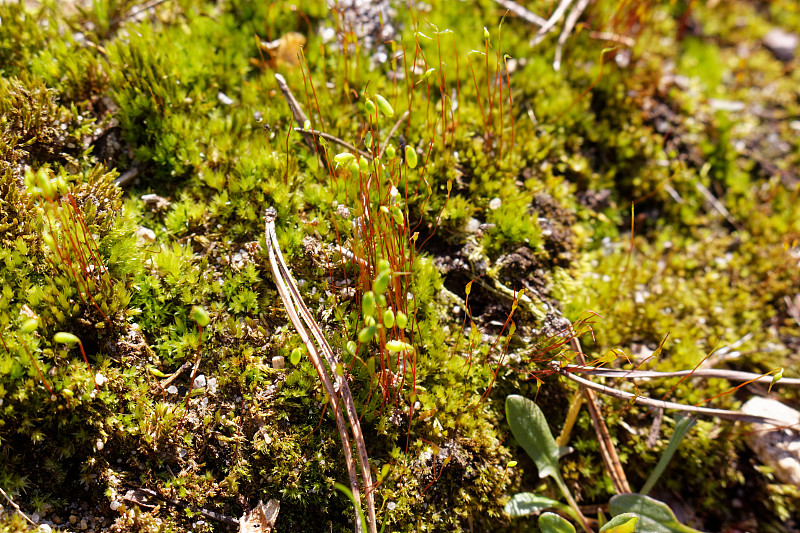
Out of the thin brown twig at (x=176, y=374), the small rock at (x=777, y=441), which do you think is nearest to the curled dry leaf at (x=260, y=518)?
the thin brown twig at (x=176, y=374)

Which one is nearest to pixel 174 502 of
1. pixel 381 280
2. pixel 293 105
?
pixel 381 280

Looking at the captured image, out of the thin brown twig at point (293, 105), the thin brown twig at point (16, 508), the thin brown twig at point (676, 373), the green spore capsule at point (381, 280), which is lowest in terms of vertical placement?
the thin brown twig at point (16, 508)

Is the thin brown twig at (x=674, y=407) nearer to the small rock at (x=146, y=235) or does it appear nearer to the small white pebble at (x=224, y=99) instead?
the small rock at (x=146, y=235)

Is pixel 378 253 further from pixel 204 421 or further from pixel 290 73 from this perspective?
pixel 290 73

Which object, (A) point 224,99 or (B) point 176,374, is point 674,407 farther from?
(A) point 224,99

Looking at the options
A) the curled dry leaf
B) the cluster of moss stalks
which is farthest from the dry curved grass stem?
the curled dry leaf

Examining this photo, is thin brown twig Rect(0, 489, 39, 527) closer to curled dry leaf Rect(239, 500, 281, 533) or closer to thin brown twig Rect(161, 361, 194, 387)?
thin brown twig Rect(161, 361, 194, 387)
